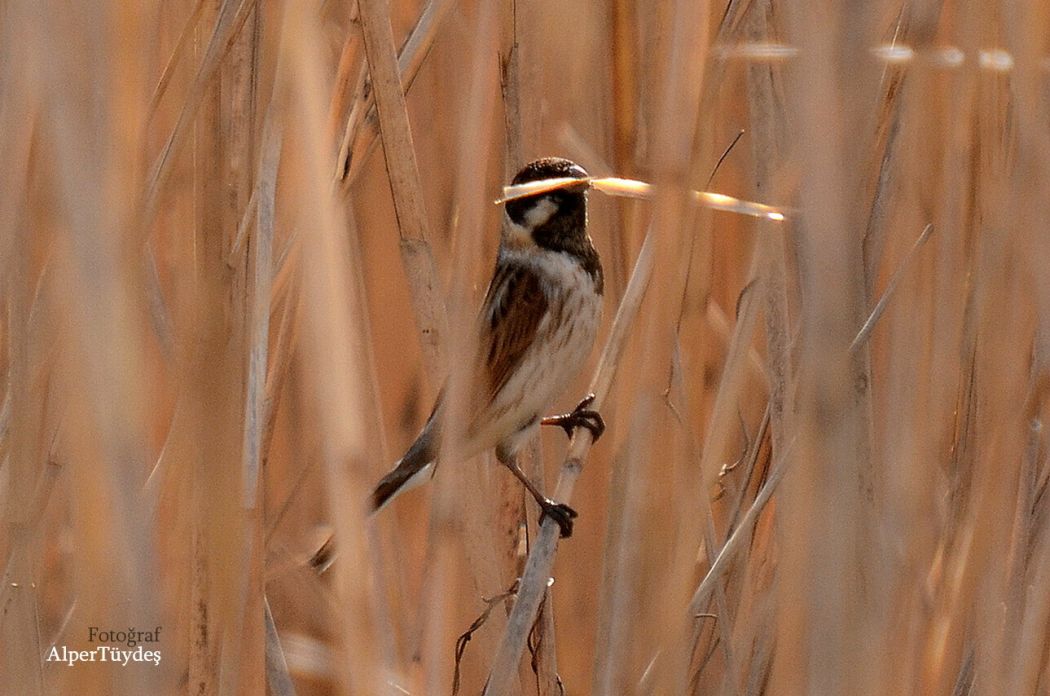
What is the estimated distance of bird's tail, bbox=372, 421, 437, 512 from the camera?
1.63 meters

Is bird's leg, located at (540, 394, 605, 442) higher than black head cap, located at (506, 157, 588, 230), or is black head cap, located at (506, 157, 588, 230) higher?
black head cap, located at (506, 157, 588, 230)

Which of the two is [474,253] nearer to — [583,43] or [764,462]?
[764,462]

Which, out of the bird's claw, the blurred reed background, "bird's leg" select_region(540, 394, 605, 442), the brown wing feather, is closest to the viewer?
the blurred reed background

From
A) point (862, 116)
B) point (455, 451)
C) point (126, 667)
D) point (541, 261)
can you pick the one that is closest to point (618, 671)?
point (455, 451)

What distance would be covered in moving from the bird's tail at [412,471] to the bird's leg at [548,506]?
11 centimetres

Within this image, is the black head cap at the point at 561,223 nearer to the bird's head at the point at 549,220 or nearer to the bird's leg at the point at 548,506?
the bird's head at the point at 549,220

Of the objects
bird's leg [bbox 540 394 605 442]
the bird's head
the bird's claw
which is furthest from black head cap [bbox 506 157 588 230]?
the bird's claw

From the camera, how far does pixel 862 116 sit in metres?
0.80

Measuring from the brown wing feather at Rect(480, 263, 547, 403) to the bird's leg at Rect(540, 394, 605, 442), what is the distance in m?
0.10

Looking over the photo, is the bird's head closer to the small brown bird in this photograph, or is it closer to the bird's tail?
the small brown bird

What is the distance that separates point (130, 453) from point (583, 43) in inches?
41.1

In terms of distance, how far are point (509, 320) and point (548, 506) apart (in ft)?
1.98

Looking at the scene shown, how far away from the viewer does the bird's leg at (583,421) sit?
158cm

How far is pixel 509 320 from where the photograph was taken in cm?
186
